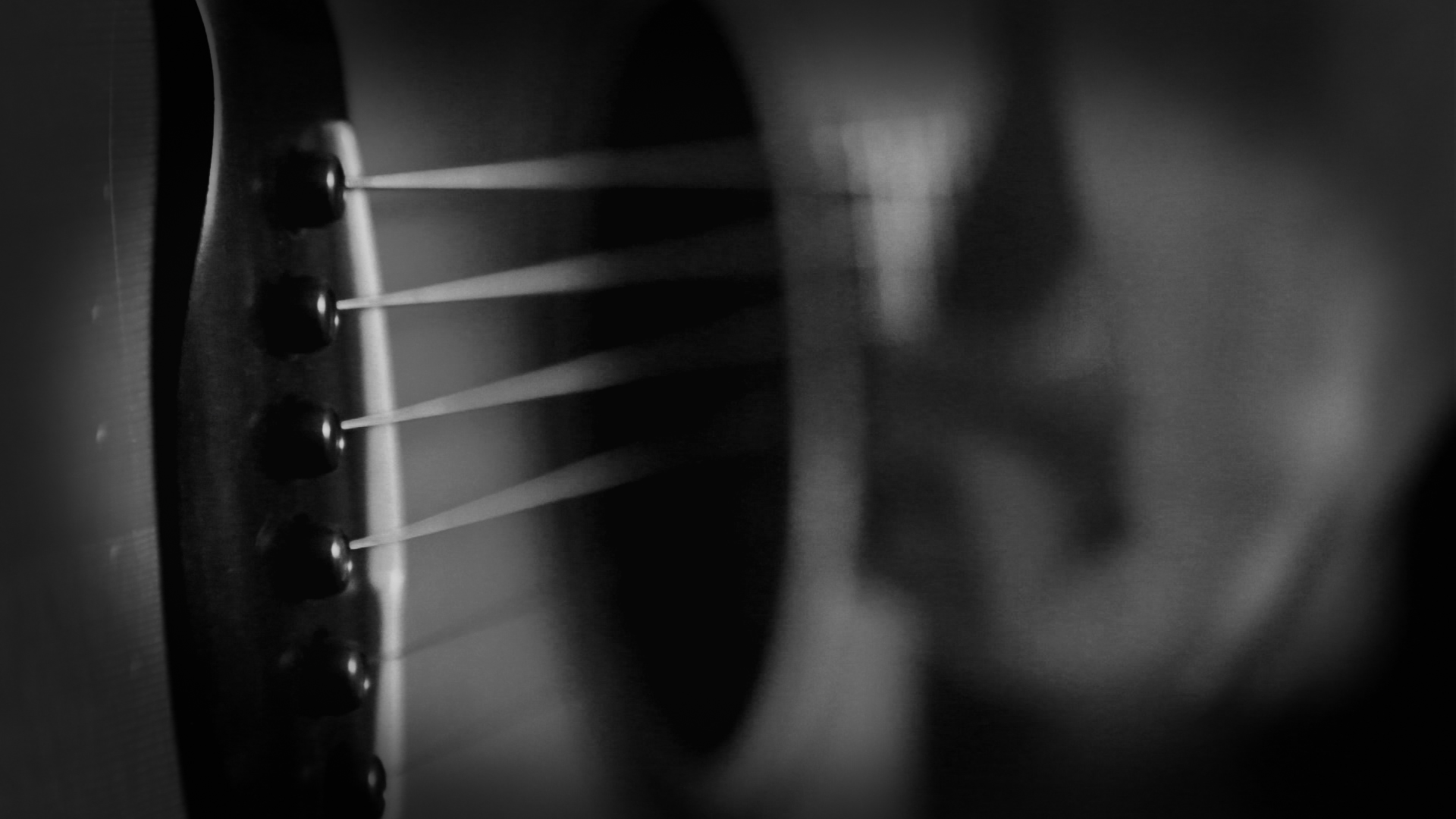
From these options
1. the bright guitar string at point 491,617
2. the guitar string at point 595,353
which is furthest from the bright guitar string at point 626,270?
the bright guitar string at point 491,617

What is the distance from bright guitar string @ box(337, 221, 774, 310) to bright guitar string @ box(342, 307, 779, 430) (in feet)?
0.08

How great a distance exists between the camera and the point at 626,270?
54 cm

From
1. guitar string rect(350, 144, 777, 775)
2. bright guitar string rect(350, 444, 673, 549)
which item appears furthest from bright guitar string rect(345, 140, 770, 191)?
bright guitar string rect(350, 444, 673, 549)

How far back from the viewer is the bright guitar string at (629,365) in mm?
530

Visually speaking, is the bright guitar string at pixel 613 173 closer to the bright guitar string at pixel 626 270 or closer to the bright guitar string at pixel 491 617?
the bright guitar string at pixel 626 270

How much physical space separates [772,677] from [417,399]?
195 mm

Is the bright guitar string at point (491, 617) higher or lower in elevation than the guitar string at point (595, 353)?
lower

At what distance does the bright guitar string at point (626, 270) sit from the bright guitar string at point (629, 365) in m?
0.02

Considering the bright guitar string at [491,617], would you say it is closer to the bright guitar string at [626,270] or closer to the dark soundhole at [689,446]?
the dark soundhole at [689,446]

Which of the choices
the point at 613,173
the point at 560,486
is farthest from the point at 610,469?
the point at 613,173

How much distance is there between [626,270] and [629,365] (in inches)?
1.6

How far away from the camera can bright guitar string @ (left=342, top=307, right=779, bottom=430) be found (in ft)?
1.74

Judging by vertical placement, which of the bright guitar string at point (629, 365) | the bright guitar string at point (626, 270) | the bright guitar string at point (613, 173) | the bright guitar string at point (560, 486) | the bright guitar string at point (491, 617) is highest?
the bright guitar string at point (613, 173)

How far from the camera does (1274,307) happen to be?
0.50m
